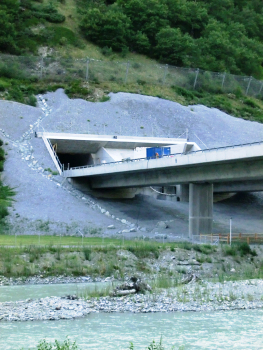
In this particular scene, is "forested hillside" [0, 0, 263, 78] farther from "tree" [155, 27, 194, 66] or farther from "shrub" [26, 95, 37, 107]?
"shrub" [26, 95, 37, 107]

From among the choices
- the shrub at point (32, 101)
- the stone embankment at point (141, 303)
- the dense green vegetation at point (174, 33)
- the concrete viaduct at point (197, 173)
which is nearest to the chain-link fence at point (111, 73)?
the shrub at point (32, 101)

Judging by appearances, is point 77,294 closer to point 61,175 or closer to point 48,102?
point 61,175

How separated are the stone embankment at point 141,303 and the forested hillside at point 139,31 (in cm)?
8737

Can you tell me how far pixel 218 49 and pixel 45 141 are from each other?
61000 millimetres

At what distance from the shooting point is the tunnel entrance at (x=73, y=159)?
3285 inches

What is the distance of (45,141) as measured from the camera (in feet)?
254

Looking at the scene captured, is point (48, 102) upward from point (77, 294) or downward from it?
upward

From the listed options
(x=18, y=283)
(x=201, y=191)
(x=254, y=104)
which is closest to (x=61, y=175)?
(x=201, y=191)

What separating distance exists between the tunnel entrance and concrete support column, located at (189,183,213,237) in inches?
1119

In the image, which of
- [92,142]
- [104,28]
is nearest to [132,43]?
[104,28]

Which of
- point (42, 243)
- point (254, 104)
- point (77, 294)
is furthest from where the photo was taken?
point (254, 104)

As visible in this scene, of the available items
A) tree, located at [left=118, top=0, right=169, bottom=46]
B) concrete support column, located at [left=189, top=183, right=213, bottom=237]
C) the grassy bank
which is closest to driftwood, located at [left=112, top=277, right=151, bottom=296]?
the grassy bank

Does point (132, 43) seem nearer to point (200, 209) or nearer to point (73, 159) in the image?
point (73, 159)

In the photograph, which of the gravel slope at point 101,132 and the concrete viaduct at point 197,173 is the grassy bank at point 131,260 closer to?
the concrete viaduct at point 197,173
